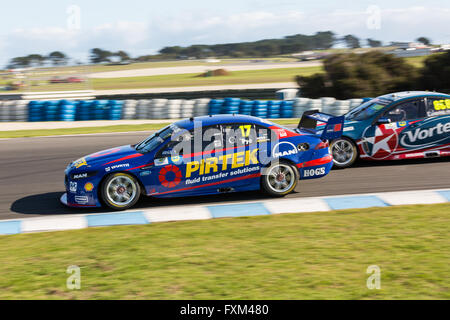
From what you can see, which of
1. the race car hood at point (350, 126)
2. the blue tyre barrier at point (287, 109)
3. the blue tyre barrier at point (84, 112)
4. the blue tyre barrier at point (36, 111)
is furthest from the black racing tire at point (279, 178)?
the blue tyre barrier at point (36, 111)

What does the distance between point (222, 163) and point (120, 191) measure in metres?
1.67

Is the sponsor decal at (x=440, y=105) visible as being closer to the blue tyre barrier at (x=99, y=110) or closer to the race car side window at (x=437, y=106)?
the race car side window at (x=437, y=106)

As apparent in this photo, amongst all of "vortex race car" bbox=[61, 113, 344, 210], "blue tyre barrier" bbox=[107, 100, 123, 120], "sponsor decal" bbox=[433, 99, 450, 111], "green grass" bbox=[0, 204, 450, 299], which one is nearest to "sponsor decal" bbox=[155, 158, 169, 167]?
"vortex race car" bbox=[61, 113, 344, 210]

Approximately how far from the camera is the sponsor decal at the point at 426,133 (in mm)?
10203

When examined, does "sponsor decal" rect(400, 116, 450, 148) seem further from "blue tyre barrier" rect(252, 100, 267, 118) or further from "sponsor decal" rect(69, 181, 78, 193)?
"blue tyre barrier" rect(252, 100, 267, 118)

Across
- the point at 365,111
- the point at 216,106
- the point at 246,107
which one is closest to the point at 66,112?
the point at 216,106

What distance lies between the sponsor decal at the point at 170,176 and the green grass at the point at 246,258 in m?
1.00

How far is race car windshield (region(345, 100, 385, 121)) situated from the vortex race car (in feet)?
7.57

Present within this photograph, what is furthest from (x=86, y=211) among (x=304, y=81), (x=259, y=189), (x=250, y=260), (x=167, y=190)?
(x=304, y=81)

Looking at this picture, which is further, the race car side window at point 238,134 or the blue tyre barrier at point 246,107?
the blue tyre barrier at point 246,107

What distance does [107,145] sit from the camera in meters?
14.3

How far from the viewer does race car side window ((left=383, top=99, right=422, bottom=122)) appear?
33.7 feet

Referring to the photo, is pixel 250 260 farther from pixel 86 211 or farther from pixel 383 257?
pixel 86 211

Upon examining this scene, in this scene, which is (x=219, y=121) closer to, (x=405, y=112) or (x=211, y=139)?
(x=211, y=139)
